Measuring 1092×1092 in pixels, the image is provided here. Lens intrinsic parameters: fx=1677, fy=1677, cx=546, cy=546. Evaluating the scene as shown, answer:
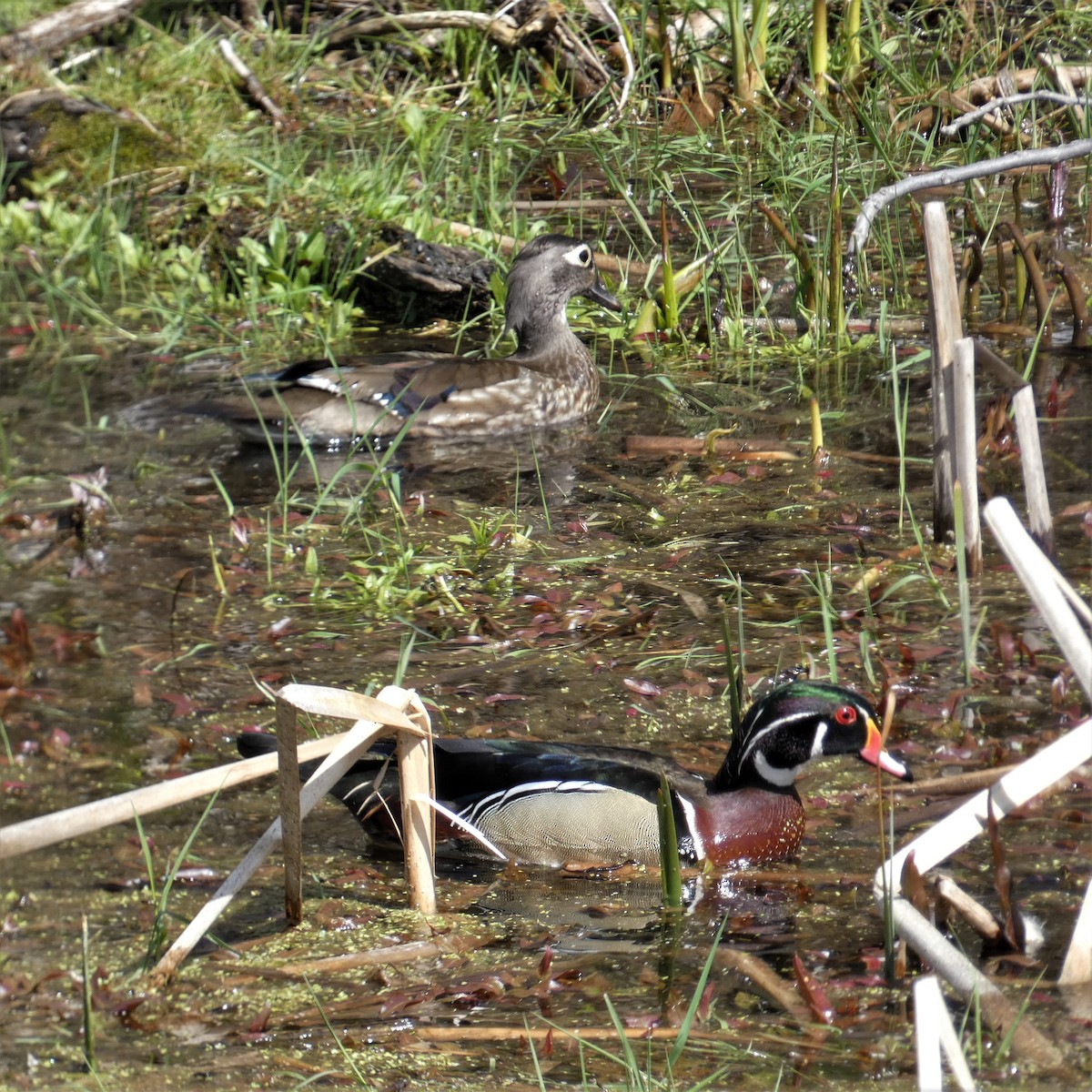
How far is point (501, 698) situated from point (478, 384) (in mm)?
2623

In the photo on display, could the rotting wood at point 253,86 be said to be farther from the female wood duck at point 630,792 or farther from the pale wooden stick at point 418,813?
the pale wooden stick at point 418,813

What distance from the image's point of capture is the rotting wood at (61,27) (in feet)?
33.3

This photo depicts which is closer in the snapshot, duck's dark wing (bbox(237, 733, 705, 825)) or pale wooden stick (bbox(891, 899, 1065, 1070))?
pale wooden stick (bbox(891, 899, 1065, 1070))

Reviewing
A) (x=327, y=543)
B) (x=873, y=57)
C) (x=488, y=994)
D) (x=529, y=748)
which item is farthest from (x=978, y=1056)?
(x=873, y=57)

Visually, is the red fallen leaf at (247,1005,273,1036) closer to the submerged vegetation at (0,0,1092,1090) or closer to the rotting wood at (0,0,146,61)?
the submerged vegetation at (0,0,1092,1090)

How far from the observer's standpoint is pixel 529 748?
3982mm

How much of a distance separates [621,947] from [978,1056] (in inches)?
39.0

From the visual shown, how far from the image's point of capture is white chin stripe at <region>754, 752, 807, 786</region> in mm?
3930

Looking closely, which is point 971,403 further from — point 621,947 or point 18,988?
point 18,988

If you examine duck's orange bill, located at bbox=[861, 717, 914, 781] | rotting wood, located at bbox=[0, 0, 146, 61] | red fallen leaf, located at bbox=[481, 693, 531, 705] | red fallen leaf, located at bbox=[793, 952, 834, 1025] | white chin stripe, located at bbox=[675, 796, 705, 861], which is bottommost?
white chin stripe, located at bbox=[675, 796, 705, 861]

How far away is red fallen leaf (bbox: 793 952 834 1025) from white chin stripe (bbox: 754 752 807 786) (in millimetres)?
827

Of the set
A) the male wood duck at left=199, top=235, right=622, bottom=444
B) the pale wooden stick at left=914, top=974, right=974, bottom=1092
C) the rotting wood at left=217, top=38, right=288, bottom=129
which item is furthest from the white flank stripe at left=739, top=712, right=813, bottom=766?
the rotting wood at left=217, top=38, right=288, bottom=129

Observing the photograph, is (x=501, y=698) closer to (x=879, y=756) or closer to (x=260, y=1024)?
(x=879, y=756)

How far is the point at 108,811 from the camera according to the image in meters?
2.98
